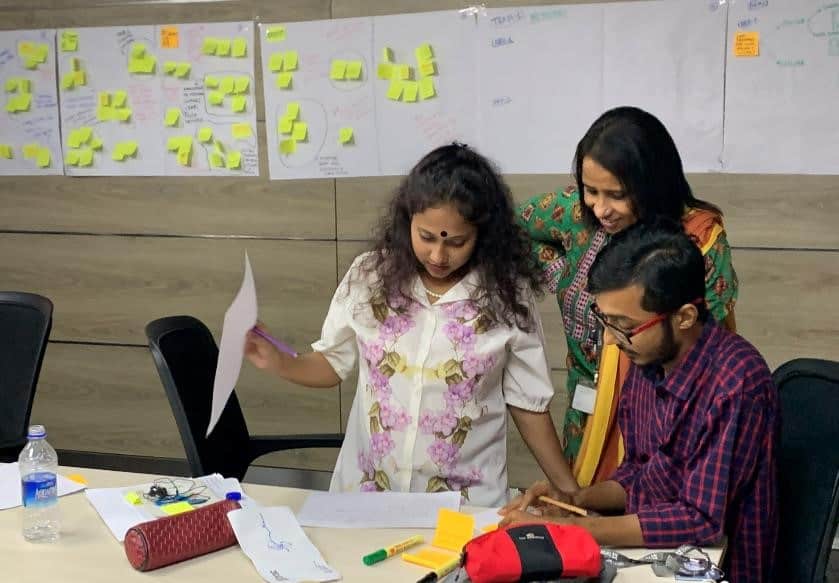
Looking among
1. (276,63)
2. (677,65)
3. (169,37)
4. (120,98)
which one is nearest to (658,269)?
(677,65)

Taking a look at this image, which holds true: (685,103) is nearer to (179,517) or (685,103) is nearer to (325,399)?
(325,399)

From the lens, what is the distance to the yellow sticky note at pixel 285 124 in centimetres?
364

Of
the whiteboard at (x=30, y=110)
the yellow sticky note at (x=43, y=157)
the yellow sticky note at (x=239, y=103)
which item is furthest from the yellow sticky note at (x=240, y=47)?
the yellow sticky note at (x=43, y=157)

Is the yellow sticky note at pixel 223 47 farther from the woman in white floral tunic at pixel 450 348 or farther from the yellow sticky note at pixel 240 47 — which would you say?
the woman in white floral tunic at pixel 450 348

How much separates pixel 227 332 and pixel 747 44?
7.45 feet

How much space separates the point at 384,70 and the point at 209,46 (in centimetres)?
74

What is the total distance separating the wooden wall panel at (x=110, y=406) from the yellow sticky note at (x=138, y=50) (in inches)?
47.9

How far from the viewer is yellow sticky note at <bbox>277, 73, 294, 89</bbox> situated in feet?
11.9

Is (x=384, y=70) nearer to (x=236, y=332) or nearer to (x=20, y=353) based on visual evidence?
(x=20, y=353)

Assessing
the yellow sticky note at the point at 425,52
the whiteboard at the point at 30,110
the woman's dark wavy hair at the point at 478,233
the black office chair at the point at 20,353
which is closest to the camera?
the woman's dark wavy hair at the point at 478,233

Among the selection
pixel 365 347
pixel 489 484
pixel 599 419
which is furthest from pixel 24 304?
pixel 599 419

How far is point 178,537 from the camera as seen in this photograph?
5.25ft

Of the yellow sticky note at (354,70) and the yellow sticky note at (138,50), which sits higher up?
the yellow sticky note at (138,50)

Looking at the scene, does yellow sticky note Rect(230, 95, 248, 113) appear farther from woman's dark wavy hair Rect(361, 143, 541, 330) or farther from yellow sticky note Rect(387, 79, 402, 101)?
woman's dark wavy hair Rect(361, 143, 541, 330)
